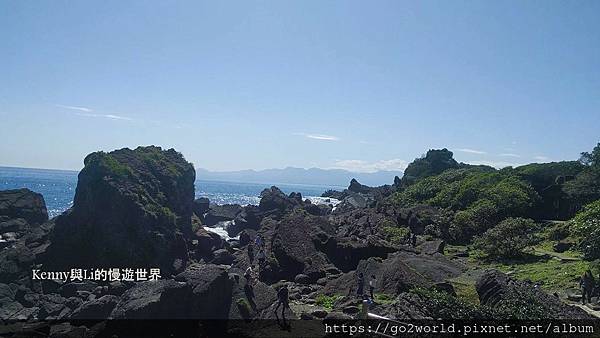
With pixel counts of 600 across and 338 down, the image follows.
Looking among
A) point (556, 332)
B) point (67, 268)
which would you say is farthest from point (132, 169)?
point (556, 332)

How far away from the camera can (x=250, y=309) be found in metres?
17.3

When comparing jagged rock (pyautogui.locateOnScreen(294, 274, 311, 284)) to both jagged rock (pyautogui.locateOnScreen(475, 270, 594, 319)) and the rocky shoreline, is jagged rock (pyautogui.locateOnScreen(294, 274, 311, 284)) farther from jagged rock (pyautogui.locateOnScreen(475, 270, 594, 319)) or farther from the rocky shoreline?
jagged rock (pyautogui.locateOnScreen(475, 270, 594, 319))

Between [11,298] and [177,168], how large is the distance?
92.6ft

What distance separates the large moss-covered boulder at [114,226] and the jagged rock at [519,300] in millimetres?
22286

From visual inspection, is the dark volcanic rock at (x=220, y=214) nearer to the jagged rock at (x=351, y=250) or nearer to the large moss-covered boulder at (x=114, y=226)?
the large moss-covered boulder at (x=114, y=226)

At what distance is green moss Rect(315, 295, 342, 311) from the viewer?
2000cm

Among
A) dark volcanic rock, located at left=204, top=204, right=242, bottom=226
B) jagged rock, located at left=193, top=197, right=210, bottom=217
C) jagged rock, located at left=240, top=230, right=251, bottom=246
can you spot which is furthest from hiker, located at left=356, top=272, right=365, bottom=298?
jagged rock, located at left=193, top=197, right=210, bottom=217

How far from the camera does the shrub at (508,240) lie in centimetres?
2759

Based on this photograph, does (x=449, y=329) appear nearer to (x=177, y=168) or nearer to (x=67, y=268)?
(x=67, y=268)

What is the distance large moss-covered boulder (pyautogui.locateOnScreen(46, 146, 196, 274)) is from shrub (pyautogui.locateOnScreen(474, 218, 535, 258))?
848 inches

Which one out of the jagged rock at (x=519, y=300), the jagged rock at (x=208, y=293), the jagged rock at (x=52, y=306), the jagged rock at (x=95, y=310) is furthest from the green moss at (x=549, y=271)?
the jagged rock at (x=52, y=306)

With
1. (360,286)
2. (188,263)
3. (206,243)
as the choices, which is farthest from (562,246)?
(206,243)

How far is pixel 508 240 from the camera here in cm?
2778

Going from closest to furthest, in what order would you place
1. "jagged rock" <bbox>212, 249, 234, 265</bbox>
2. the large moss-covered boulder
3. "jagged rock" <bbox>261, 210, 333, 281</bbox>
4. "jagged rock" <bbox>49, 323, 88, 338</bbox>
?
"jagged rock" <bbox>49, 323, 88, 338</bbox>, "jagged rock" <bbox>261, 210, 333, 281</bbox>, the large moss-covered boulder, "jagged rock" <bbox>212, 249, 234, 265</bbox>
